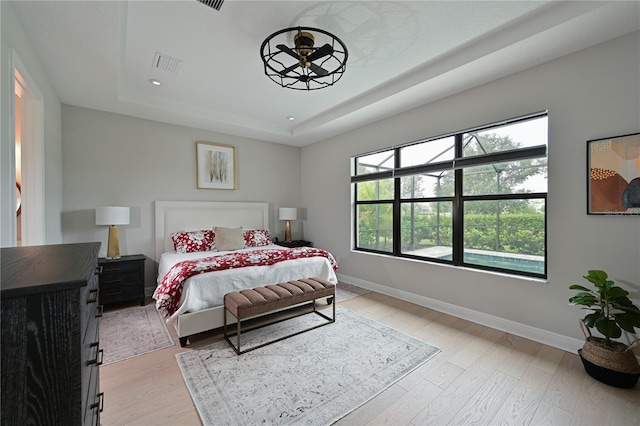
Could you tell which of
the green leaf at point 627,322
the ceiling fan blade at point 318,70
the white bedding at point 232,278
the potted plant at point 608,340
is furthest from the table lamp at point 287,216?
the green leaf at point 627,322

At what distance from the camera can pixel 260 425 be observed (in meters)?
1.61

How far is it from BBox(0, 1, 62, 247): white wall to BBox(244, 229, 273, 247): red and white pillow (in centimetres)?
226

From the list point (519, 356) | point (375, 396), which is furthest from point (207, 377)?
point (519, 356)

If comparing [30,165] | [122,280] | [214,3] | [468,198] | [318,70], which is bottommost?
[122,280]

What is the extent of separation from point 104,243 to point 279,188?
286 centimetres

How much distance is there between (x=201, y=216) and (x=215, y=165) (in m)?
0.89

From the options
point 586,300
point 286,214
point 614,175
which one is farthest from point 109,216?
point 614,175

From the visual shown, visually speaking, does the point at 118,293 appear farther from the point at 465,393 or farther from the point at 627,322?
the point at 627,322

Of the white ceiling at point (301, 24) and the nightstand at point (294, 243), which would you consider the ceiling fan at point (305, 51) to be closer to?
the white ceiling at point (301, 24)

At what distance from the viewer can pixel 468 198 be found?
312 centimetres

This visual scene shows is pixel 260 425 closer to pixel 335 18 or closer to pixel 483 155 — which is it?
pixel 335 18

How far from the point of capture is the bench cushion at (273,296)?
7.91ft

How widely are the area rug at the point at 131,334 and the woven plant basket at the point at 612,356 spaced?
3.44 meters

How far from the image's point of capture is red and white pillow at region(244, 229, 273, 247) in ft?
14.3
